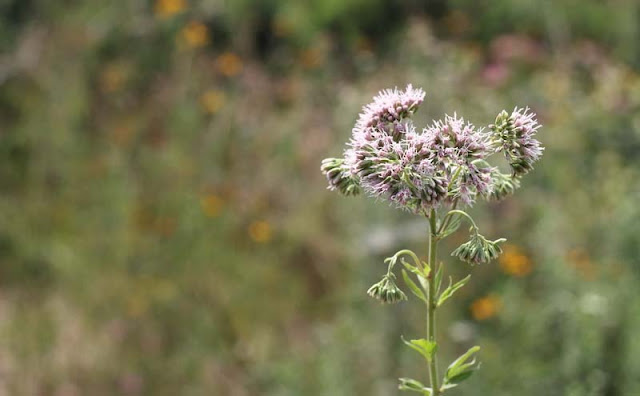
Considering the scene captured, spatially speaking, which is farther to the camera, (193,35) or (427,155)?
(193,35)

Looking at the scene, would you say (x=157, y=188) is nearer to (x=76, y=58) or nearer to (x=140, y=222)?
(x=140, y=222)

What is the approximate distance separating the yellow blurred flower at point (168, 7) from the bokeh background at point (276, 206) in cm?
3

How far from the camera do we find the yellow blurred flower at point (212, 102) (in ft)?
19.4

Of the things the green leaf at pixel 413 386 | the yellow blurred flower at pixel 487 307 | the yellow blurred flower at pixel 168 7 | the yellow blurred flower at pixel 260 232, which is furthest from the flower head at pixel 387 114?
the yellow blurred flower at pixel 168 7

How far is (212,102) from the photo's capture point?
593 centimetres

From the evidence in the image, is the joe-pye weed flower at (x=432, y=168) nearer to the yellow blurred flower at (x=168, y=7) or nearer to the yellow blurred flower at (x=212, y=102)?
the yellow blurred flower at (x=212, y=102)

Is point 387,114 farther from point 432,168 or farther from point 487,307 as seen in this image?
point 487,307

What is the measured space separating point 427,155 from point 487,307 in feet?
8.53

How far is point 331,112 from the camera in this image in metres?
6.14

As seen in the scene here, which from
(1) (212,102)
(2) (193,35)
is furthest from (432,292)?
(2) (193,35)

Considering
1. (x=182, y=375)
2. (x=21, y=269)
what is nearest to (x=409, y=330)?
(x=182, y=375)

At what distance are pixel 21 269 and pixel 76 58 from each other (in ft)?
6.36

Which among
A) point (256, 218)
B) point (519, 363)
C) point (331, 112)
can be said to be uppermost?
point (331, 112)

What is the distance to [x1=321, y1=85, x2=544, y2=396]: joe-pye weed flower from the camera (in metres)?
1.27
